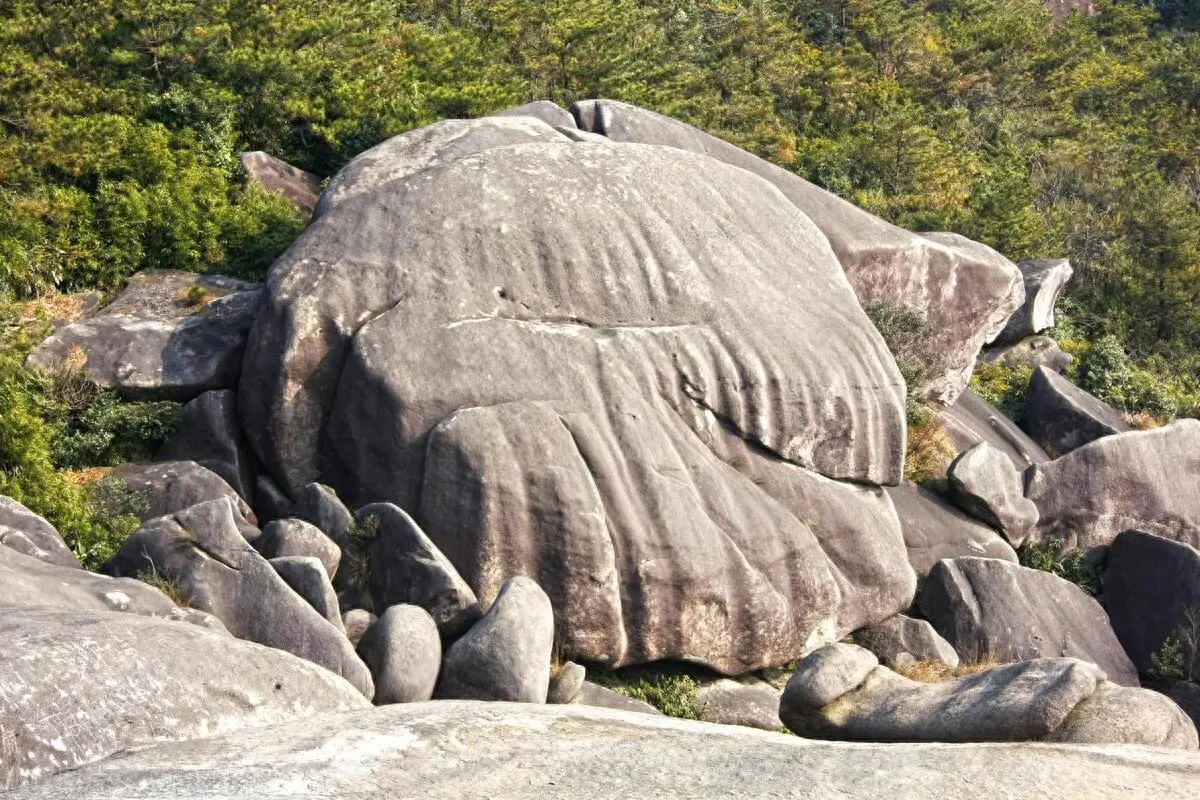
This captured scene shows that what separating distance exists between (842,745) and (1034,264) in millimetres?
24558

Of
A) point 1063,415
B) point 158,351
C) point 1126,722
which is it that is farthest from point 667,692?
point 1063,415

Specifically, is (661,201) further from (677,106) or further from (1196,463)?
(677,106)

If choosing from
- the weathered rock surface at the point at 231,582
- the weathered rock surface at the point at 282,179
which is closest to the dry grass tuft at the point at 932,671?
the weathered rock surface at the point at 231,582

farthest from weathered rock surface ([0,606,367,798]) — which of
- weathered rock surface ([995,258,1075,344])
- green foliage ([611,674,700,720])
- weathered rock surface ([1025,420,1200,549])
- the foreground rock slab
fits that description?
weathered rock surface ([995,258,1075,344])

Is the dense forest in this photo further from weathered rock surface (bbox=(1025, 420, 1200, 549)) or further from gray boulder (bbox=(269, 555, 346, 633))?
weathered rock surface (bbox=(1025, 420, 1200, 549))

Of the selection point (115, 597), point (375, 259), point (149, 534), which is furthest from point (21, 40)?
point (115, 597)

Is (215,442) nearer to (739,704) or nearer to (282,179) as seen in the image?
(739,704)

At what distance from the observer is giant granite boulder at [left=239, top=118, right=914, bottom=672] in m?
18.9

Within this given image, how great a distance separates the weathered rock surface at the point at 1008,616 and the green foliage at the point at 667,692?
198 inches

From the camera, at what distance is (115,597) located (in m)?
15.1

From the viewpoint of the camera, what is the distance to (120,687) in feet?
36.8

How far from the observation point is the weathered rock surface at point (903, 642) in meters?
21.0

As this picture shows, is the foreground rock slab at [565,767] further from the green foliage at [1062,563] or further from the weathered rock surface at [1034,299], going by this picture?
the weathered rock surface at [1034,299]

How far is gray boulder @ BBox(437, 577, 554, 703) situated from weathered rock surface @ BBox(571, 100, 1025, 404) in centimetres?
1090
